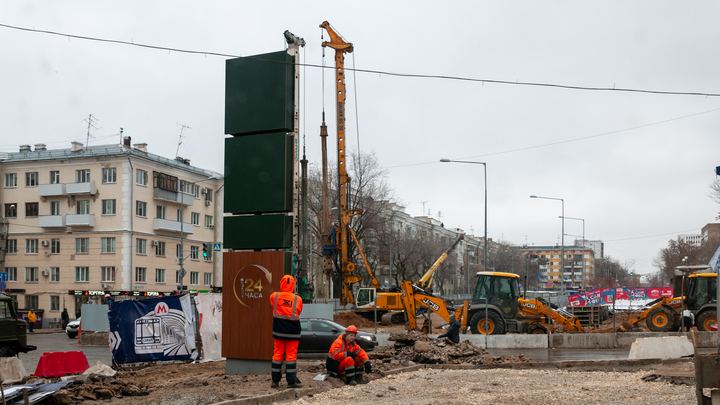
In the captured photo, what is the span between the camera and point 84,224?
5559 cm

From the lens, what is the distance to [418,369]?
50.0 feet

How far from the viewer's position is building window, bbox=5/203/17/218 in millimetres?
58844

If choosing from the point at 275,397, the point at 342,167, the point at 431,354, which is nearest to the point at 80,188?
the point at 342,167

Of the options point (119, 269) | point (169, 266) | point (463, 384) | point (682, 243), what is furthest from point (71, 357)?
point (682, 243)

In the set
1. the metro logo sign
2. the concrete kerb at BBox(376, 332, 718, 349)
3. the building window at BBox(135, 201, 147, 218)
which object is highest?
the building window at BBox(135, 201, 147, 218)

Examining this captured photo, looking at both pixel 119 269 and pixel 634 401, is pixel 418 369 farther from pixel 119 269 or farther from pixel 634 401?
pixel 119 269

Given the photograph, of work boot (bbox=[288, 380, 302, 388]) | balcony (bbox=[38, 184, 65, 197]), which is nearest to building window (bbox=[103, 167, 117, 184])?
balcony (bbox=[38, 184, 65, 197])

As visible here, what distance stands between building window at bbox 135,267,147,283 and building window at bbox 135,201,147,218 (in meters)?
4.48

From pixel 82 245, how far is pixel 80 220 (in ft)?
7.31

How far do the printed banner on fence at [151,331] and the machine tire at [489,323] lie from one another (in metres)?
11.1

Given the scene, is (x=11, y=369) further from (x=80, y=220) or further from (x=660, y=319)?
(x=80, y=220)

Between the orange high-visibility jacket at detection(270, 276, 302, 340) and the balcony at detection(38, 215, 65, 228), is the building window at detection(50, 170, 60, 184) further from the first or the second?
the orange high-visibility jacket at detection(270, 276, 302, 340)

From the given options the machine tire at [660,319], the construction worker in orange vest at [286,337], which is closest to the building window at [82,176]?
the machine tire at [660,319]

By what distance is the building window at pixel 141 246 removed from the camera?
56156 mm
